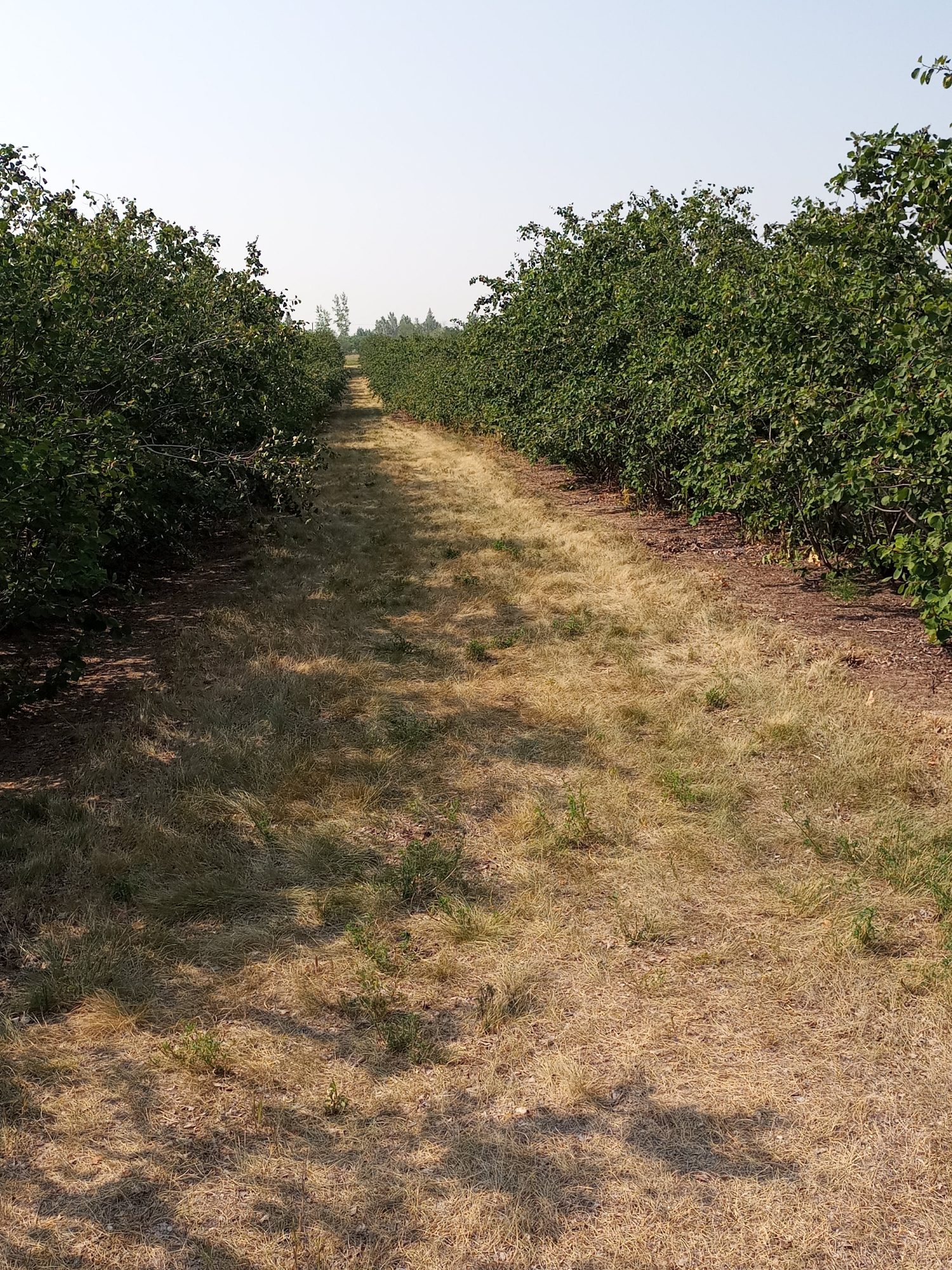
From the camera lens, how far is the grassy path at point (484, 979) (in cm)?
281

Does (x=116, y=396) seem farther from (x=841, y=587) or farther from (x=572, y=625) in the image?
(x=841, y=587)

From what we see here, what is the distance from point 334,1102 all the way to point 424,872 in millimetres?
1607

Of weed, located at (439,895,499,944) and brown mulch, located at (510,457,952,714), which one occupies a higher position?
brown mulch, located at (510,457,952,714)

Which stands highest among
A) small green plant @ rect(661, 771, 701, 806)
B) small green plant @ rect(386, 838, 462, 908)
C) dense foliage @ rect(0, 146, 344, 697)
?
dense foliage @ rect(0, 146, 344, 697)

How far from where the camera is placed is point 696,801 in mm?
5434

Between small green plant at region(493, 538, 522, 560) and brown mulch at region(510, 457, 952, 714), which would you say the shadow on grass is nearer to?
brown mulch at region(510, 457, 952, 714)

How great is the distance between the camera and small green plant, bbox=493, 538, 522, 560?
12.6m

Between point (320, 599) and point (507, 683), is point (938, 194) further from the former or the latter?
point (320, 599)

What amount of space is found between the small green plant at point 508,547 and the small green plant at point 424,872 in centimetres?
773

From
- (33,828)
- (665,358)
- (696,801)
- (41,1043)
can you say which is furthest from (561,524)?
(41,1043)

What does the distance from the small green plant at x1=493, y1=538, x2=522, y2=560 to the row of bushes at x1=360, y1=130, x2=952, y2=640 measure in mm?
2600

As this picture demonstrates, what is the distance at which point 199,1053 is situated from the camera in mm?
3447

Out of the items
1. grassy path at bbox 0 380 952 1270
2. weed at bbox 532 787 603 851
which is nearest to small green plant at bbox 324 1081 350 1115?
grassy path at bbox 0 380 952 1270

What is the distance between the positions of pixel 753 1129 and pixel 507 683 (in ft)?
15.6
